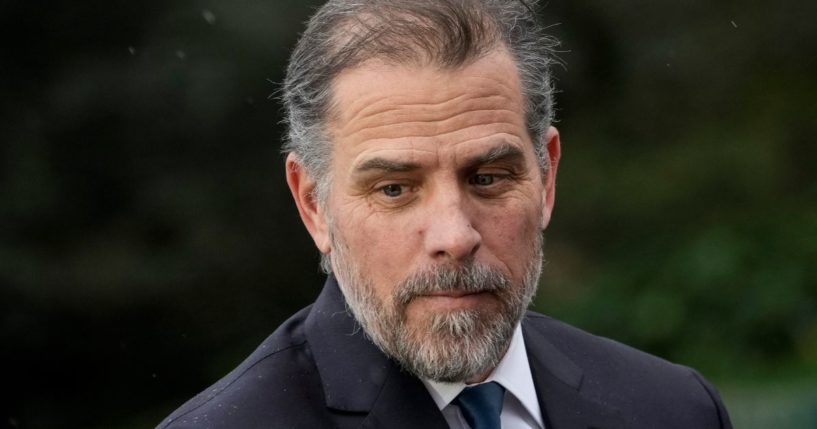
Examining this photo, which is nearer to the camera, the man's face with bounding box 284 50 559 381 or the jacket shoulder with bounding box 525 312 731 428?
the man's face with bounding box 284 50 559 381

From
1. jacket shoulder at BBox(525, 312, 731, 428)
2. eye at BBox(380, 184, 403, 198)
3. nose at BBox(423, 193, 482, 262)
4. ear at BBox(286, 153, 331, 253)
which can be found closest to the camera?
nose at BBox(423, 193, 482, 262)

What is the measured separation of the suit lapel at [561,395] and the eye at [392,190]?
551 millimetres

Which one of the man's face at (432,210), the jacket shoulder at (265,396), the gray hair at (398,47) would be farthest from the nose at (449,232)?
the jacket shoulder at (265,396)

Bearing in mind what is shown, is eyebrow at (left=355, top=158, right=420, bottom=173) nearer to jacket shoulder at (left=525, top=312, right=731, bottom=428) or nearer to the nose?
the nose

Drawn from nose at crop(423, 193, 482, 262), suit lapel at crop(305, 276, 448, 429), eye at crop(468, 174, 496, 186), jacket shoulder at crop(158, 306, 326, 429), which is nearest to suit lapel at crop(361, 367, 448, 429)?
suit lapel at crop(305, 276, 448, 429)

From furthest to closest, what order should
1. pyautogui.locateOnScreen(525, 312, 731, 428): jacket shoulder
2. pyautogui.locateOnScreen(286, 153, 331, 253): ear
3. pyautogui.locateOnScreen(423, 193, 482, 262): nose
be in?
pyautogui.locateOnScreen(525, 312, 731, 428): jacket shoulder → pyautogui.locateOnScreen(286, 153, 331, 253): ear → pyautogui.locateOnScreen(423, 193, 482, 262): nose

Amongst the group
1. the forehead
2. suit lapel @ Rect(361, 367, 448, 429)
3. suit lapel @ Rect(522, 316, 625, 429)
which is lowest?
suit lapel @ Rect(522, 316, 625, 429)

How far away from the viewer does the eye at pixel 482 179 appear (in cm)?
255

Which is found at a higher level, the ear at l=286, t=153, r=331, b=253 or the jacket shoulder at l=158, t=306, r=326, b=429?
the ear at l=286, t=153, r=331, b=253

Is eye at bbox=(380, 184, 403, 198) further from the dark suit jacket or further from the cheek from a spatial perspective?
the dark suit jacket

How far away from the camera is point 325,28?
2.67 m

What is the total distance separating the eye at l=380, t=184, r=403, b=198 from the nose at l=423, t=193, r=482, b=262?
79mm

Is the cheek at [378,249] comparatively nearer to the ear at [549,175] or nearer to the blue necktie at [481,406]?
the blue necktie at [481,406]

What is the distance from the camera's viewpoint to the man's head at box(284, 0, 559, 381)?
249 cm
